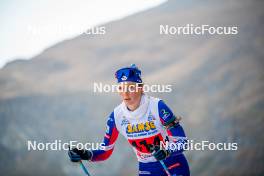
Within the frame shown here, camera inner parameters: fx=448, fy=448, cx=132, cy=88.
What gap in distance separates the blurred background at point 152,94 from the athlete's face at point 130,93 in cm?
2874

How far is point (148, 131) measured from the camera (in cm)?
640

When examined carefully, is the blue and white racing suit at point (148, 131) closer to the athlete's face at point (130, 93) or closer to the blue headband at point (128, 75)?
the athlete's face at point (130, 93)

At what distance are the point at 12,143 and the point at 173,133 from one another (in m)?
35.3

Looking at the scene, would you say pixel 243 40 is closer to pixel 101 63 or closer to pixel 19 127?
pixel 101 63

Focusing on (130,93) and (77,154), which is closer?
(130,93)

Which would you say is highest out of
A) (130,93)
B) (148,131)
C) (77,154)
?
(130,93)

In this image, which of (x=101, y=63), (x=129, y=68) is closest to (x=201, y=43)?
(x=101, y=63)

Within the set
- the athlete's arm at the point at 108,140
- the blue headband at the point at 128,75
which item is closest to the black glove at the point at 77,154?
the athlete's arm at the point at 108,140

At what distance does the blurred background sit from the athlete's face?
94.3 ft

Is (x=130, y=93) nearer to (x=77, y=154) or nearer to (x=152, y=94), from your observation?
(x=77, y=154)

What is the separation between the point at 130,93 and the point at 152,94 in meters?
32.1

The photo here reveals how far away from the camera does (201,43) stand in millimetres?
51031

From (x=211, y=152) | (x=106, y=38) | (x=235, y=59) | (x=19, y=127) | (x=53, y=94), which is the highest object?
(x=106, y=38)

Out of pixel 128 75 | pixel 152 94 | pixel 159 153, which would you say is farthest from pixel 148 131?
pixel 152 94
